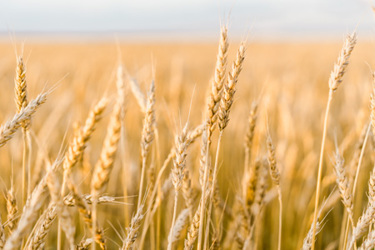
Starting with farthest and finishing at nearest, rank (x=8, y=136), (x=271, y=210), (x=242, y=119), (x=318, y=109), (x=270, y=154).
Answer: (x=318, y=109) → (x=242, y=119) → (x=271, y=210) → (x=270, y=154) → (x=8, y=136)

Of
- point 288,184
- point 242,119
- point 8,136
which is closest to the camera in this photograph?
point 8,136

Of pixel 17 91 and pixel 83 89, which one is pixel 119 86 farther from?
pixel 83 89

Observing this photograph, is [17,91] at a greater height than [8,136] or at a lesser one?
greater

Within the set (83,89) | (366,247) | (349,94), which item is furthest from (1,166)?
(349,94)

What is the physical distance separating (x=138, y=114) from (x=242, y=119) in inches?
36.1

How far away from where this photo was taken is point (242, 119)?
3369 millimetres

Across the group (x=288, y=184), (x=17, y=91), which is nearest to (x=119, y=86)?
(x=17, y=91)

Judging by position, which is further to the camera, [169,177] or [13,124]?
[169,177]

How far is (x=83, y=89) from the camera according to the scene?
2.39 meters

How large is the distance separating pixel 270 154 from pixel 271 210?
1.55 metres

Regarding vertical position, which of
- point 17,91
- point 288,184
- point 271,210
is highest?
point 17,91

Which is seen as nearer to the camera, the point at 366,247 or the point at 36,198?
the point at 36,198

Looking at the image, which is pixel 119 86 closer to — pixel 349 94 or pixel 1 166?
pixel 1 166

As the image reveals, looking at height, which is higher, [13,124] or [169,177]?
[13,124]
